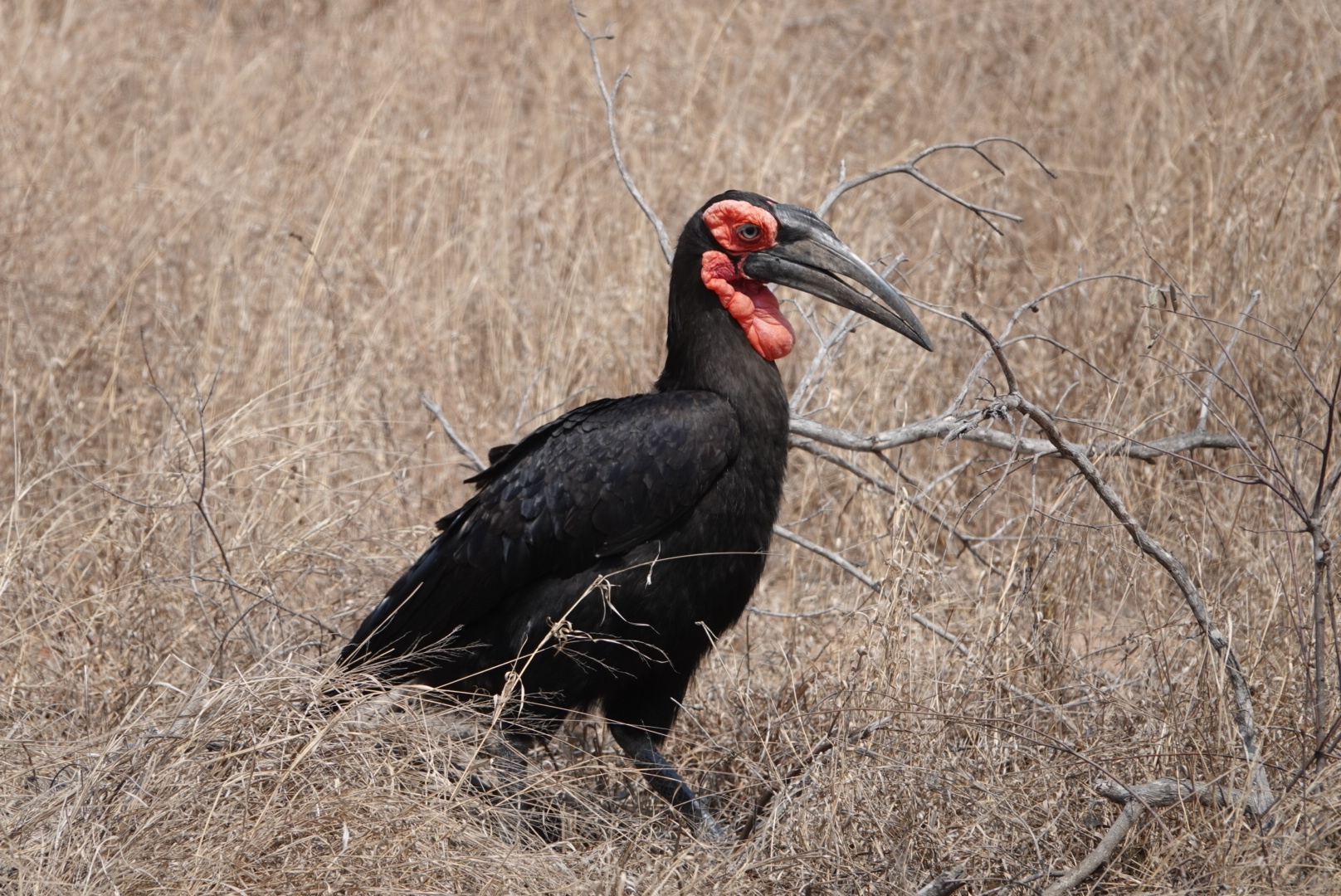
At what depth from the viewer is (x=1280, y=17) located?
6102 millimetres

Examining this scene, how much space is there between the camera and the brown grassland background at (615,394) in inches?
102

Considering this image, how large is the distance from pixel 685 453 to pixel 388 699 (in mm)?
835

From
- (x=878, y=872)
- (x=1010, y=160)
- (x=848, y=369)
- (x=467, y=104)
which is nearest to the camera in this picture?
(x=878, y=872)

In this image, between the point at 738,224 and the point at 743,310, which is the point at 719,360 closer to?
the point at 743,310

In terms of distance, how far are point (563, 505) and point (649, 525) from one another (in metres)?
0.20

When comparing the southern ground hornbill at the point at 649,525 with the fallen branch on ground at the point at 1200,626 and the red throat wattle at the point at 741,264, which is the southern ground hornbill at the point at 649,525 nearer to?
the red throat wattle at the point at 741,264

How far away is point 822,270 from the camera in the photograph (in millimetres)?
3189

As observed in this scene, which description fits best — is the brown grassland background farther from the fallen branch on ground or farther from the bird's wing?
the bird's wing

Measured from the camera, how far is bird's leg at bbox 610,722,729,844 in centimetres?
304

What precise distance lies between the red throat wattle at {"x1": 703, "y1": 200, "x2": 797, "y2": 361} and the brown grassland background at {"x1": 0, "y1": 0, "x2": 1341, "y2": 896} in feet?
1.37

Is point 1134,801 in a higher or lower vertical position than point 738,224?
lower

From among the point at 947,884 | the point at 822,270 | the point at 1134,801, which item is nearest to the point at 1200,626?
the point at 1134,801

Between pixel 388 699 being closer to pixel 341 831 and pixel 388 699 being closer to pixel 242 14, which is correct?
pixel 341 831

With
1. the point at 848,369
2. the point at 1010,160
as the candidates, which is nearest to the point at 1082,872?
the point at 848,369
